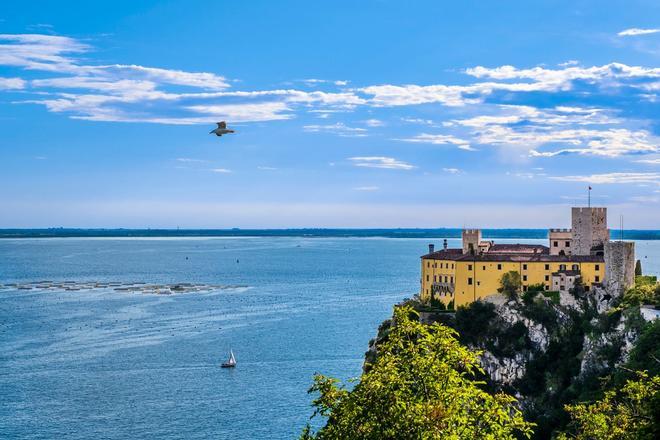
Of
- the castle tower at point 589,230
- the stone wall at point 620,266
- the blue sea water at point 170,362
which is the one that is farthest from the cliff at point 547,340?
the blue sea water at point 170,362

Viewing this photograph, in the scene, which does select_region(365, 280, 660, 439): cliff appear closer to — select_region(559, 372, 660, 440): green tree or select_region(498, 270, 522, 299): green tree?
select_region(498, 270, 522, 299): green tree

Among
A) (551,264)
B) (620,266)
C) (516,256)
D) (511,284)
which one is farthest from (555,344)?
(516,256)

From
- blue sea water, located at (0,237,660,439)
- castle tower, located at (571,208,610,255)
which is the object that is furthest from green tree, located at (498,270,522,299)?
blue sea water, located at (0,237,660,439)

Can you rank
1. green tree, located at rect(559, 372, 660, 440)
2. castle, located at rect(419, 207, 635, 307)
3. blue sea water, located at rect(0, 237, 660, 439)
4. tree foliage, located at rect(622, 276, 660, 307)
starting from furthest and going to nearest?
1. castle, located at rect(419, 207, 635, 307)
2. tree foliage, located at rect(622, 276, 660, 307)
3. blue sea water, located at rect(0, 237, 660, 439)
4. green tree, located at rect(559, 372, 660, 440)

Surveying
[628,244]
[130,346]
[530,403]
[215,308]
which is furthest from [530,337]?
[215,308]

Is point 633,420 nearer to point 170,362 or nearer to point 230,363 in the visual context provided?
point 230,363

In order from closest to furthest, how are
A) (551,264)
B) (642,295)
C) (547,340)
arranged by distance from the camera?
1. (642,295)
2. (547,340)
3. (551,264)
